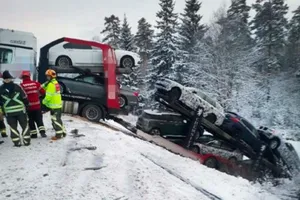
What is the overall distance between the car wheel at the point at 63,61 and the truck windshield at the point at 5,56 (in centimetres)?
171

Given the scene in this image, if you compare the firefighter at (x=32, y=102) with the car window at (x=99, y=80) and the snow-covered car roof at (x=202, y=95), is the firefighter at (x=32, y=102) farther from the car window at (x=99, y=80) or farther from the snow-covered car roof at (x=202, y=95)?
the snow-covered car roof at (x=202, y=95)

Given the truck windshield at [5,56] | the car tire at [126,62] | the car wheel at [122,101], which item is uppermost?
the car tire at [126,62]

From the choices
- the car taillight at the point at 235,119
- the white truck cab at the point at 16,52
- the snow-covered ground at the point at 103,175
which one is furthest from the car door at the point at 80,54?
the car taillight at the point at 235,119

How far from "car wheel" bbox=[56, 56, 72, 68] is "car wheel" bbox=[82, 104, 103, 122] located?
195cm

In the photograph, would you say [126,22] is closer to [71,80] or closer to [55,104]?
[71,80]

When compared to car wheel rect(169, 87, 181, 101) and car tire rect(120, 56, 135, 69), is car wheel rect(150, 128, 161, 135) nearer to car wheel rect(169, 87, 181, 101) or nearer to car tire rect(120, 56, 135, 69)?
car wheel rect(169, 87, 181, 101)

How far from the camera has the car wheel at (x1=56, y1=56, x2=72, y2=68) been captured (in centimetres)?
1321

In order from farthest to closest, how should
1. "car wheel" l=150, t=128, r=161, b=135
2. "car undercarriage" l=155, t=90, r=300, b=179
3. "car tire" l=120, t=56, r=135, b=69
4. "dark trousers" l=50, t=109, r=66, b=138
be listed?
"car tire" l=120, t=56, r=135, b=69 < "car wheel" l=150, t=128, r=161, b=135 < "car undercarriage" l=155, t=90, r=300, b=179 < "dark trousers" l=50, t=109, r=66, b=138

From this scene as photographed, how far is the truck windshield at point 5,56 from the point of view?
12781 mm

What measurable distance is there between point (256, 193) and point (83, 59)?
8.23 m

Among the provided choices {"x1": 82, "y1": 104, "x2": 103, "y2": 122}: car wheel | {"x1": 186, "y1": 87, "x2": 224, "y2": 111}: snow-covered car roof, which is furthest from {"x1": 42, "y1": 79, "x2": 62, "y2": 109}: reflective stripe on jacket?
{"x1": 186, "y1": 87, "x2": 224, "y2": 111}: snow-covered car roof

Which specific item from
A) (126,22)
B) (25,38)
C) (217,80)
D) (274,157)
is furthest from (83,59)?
(126,22)

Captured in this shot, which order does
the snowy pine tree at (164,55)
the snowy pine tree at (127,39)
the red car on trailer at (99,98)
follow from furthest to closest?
1. the snowy pine tree at (127,39)
2. the snowy pine tree at (164,55)
3. the red car on trailer at (99,98)

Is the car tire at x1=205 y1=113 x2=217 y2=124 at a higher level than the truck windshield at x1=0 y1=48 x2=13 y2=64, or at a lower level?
lower
